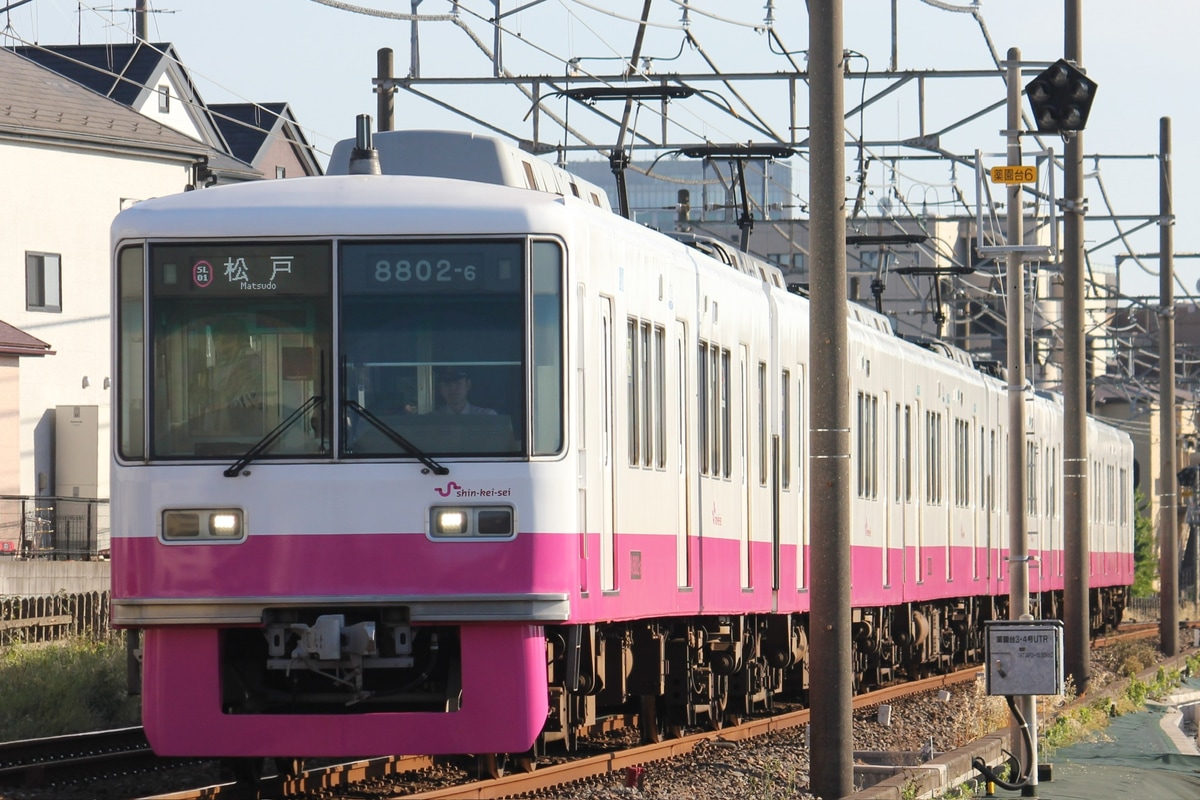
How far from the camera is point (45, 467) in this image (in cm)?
3469

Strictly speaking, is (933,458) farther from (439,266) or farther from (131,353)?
(131,353)

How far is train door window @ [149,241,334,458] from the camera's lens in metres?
9.82

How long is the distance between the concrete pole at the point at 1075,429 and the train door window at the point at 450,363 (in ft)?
38.9

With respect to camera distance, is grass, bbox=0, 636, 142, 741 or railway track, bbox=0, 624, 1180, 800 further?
grass, bbox=0, 636, 142, 741

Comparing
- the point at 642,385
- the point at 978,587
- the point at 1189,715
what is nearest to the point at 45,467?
the point at 978,587

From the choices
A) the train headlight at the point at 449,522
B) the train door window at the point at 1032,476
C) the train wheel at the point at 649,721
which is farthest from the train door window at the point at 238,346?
the train door window at the point at 1032,476

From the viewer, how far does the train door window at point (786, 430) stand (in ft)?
50.2

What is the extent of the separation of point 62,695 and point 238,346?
7.69 m

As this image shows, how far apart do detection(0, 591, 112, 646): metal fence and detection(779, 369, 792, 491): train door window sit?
9.08 m

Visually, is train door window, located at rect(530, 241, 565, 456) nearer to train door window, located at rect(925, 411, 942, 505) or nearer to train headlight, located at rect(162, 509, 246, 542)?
train headlight, located at rect(162, 509, 246, 542)

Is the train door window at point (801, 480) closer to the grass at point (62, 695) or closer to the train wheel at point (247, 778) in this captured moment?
the grass at point (62, 695)

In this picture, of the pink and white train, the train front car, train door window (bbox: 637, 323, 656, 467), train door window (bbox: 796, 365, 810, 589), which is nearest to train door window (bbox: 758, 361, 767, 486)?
train door window (bbox: 796, 365, 810, 589)

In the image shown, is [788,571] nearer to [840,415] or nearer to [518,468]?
[840,415]

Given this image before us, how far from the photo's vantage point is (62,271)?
35.5 m
